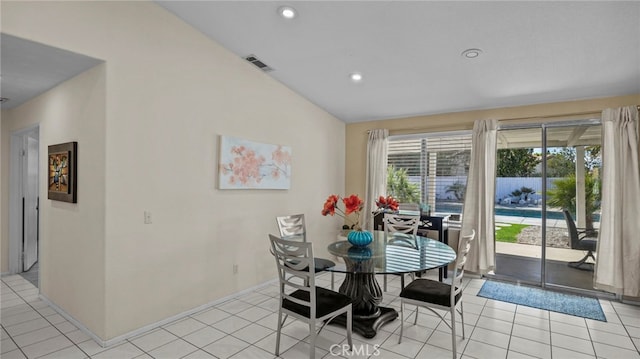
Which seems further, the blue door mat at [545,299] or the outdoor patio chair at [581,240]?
the outdoor patio chair at [581,240]

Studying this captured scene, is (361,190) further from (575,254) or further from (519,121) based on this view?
(575,254)

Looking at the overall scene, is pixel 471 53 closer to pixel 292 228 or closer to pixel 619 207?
pixel 619 207

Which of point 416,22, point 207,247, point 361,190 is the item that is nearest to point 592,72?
point 416,22

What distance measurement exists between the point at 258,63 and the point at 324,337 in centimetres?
314

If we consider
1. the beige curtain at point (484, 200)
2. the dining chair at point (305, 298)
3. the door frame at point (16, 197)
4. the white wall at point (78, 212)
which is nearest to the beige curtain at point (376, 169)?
the beige curtain at point (484, 200)

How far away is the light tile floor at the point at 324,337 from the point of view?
260 cm

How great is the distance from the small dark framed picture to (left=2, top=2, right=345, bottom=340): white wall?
0.42ft

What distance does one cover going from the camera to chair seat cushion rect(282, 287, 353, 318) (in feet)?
7.94

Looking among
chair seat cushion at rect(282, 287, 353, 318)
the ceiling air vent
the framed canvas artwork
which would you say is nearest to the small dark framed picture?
the framed canvas artwork

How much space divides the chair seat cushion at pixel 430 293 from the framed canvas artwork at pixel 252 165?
2234mm

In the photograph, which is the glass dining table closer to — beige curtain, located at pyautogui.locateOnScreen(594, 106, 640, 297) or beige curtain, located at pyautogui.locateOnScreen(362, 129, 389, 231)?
beige curtain, located at pyautogui.locateOnScreen(362, 129, 389, 231)

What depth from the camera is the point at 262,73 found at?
4117 millimetres

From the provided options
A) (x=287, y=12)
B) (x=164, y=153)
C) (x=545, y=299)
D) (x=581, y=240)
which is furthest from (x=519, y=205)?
(x=164, y=153)

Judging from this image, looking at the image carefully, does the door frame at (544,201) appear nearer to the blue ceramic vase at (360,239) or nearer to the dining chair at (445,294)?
the dining chair at (445,294)
